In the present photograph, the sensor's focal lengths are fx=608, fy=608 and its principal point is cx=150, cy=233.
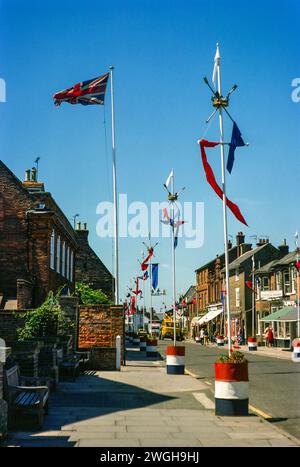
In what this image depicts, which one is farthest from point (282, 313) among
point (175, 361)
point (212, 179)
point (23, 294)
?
point (212, 179)

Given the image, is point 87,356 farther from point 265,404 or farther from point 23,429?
point 23,429

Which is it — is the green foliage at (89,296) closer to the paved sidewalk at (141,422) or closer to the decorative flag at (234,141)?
the paved sidewalk at (141,422)

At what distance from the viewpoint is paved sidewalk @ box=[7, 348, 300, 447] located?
318 inches

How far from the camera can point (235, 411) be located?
1055cm

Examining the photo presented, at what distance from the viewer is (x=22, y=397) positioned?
377 inches

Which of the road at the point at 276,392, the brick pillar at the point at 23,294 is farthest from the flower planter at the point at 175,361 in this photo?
the brick pillar at the point at 23,294

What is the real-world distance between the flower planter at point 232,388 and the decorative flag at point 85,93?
14481 mm

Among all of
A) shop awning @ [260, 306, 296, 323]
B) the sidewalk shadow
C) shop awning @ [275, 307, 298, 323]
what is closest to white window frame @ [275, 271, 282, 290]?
shop awning @ [260, 306, 296, 323]

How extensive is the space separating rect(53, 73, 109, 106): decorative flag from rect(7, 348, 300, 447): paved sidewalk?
11177mm

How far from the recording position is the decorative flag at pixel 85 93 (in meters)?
22.3

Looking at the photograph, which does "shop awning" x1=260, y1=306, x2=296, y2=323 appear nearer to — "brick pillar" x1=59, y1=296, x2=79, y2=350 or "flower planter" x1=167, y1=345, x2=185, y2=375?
"brick pillar" x1=59, y1=296, x2=79, y2=350

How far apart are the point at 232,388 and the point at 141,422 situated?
1733mm
